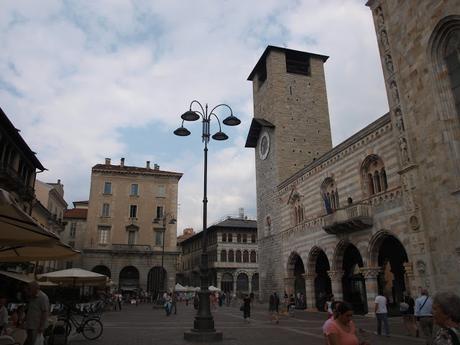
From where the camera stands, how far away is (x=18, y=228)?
5.60 meters

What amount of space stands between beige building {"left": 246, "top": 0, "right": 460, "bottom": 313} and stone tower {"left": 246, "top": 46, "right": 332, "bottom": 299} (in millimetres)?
104

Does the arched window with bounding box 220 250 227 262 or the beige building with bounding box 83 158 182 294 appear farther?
the arched window with bounding box 220 250 227 262

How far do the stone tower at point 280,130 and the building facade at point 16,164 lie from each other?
18812 millimetres

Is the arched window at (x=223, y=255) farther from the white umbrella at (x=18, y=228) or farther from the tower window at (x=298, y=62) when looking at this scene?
the white umbrella at (x=18, y=228)

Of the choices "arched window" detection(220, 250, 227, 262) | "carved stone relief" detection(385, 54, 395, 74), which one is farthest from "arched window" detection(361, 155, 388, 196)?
"arched window" detection(220, 250, 227, 262)

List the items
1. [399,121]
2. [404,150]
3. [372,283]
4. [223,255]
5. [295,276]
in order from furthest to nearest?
1. [223,255]
2. [295,276]
3. [372,283]
4. [399,121]
5. [404,150]

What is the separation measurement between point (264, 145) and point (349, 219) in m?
16.4

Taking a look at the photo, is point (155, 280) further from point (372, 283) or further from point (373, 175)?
point (373, 175)

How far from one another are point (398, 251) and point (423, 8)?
13907mm

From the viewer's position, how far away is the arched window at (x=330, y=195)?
24141 millimetres

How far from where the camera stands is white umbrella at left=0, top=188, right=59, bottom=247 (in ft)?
16.2

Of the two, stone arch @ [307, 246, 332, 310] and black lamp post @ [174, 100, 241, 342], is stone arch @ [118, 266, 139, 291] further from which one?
black lamp post @ [174, 100, 241, 342]

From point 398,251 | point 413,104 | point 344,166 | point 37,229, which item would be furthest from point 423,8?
point 37,229

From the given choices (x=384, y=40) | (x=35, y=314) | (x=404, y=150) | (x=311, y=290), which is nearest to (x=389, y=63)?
(x=384, y=40)
